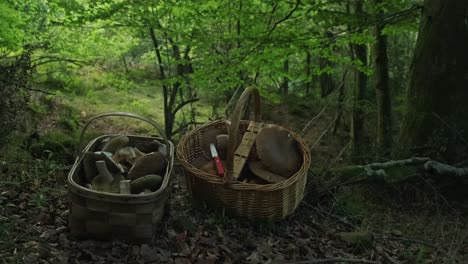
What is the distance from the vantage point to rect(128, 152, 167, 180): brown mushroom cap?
271cm

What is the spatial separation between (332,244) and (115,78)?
6252 millimetres

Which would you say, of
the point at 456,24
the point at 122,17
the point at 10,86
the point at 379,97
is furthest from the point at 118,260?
the point at 379,97

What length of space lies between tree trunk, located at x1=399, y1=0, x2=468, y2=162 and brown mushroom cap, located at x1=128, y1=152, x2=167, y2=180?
3013 mm

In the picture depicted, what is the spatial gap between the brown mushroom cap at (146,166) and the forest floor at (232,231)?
1.03 feet

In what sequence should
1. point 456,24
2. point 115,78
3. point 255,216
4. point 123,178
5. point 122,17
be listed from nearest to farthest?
point 123,178 < point 255,216 < point 456,24 < point 122,17 < point 115,78

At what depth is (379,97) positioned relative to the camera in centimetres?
703

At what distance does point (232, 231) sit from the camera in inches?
111

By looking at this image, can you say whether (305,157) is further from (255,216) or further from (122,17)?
(122,17)

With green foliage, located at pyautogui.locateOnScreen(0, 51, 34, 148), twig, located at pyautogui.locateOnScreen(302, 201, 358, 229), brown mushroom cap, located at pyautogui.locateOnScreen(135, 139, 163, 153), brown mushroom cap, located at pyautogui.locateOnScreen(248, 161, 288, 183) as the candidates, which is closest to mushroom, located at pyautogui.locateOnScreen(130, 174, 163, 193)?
brown mushroom cap, located at pyautogui.locateOnScreen(135, 139, 163, 153)

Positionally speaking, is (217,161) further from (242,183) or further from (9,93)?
(9,93)

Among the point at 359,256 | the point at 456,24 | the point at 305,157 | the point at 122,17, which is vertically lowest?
the point at 359,256

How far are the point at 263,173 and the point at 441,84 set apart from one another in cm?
270

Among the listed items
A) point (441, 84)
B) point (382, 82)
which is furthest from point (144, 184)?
point (382, 82)

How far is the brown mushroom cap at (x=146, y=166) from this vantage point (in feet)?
8.91
